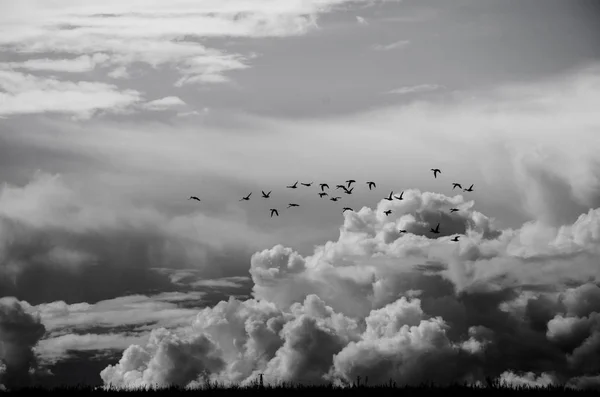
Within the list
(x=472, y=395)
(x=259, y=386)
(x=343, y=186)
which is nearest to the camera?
(x=472, y=395)

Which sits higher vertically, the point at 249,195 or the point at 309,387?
the point at 249,195

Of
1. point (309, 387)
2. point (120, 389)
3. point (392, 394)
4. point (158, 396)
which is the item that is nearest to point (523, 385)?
point (392, 394)

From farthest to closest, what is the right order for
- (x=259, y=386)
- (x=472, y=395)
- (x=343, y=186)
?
(x=343, y=186) < (x=259, y=386) < (x=472, y=395)

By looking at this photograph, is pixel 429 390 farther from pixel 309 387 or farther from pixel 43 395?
pixel 43 395

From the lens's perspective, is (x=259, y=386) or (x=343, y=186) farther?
(x=343, y=186)

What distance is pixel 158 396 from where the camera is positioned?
7306 cm

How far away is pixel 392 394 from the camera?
236 feet

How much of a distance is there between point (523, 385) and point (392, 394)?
13640 mm

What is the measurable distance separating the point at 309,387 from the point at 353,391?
485 centimetres

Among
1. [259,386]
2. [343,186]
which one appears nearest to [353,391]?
[259,386]

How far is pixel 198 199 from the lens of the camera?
104812 millimetres

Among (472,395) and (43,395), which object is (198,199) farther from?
(472,395)

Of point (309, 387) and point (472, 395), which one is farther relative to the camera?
point (309, 387)

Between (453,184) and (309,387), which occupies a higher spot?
(453,184)
